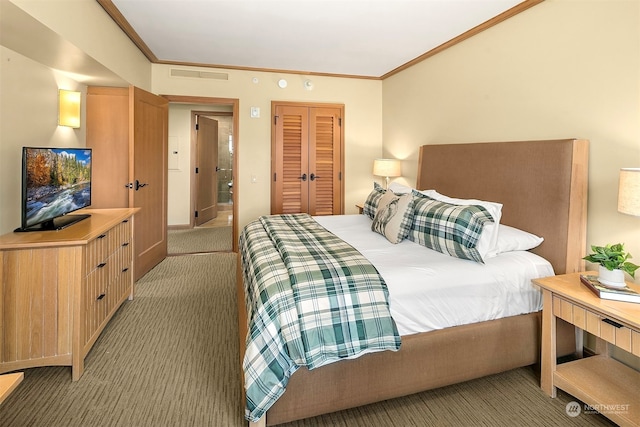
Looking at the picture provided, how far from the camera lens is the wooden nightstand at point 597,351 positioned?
5.30 feet

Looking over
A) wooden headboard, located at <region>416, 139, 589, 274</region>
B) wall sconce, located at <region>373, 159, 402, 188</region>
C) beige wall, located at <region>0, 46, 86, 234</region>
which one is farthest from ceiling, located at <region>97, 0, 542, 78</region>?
wall sconce, located at <region>373, 159, 402, 188</region>

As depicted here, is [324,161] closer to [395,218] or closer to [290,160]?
[290,160]

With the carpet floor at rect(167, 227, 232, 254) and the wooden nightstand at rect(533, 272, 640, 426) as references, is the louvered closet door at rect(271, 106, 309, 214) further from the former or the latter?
the wooden nightstand at rect(533, 272, 640, 426)

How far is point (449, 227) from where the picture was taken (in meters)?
2.32

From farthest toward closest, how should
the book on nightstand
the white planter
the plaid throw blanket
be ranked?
the white planter < the book on nightstand < the plaid throw blanket

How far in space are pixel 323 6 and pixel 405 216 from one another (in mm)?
1906

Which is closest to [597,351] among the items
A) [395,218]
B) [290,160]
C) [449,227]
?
[449,227]

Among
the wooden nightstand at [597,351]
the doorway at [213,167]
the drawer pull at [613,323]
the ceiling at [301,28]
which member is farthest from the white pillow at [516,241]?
the doorway at [213,167]

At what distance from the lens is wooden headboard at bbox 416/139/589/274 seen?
230 centimetres

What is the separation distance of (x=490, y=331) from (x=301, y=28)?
310 cm

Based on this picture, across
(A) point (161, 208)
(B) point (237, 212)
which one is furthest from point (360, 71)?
(A) point (161, 208)

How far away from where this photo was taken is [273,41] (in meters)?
3.72

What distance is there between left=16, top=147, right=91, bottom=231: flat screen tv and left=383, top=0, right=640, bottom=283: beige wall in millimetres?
3522

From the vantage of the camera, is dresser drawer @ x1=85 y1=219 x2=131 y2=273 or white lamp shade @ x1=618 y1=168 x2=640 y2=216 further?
dresser drawer @ x1=85 y1=219 x2=131 y2=273
